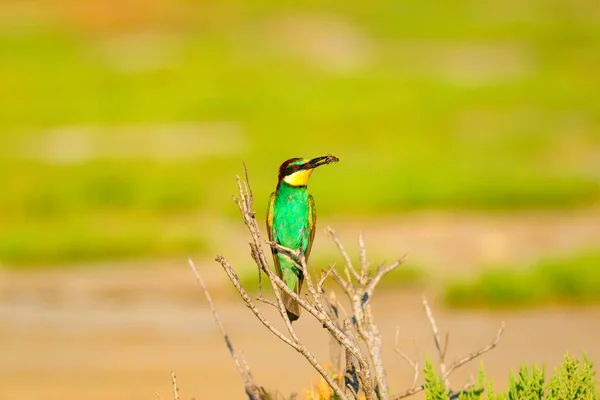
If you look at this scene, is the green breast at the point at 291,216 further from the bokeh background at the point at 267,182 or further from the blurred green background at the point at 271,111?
the blurred green background at the point at 271,111

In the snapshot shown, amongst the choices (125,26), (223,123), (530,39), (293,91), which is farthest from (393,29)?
(223,123)

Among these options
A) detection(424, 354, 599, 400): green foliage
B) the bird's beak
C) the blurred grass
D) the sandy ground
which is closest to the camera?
the bird's beak

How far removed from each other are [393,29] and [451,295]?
32.3 m

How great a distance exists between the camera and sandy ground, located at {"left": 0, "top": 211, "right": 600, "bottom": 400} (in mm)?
8492

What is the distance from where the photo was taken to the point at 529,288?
34.3ft

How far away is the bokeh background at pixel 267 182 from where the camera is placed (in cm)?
972

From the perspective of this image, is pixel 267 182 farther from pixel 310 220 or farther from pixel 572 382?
pixel 572 382

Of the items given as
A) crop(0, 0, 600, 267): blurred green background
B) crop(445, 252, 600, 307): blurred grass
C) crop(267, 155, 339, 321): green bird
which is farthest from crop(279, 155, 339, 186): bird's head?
crop(0, 0, 600, 267): blurred green background

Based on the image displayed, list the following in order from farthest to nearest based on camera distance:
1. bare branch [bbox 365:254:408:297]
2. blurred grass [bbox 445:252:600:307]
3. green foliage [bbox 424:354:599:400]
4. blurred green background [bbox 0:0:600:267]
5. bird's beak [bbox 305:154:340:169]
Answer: blurred green background [bbox 0:0:600:267] → blurred grass [bbox 445:252:600:307] → green foliage [bbox 424:354:599:400] → bare branch [bbox 365:254:408:297] → bird's beak [bbox 305:154:340:169]

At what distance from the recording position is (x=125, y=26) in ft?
143

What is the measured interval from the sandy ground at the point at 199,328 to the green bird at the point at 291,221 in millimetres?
2449

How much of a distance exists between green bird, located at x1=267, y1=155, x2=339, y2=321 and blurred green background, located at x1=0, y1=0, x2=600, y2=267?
7639 mm

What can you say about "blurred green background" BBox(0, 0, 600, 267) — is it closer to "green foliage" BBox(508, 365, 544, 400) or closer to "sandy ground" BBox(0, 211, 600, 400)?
"sandy ground" BBox(0, 211, 600, 400)

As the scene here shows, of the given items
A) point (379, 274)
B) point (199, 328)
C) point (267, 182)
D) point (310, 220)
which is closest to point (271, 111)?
point (267, 182)
